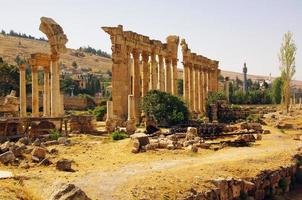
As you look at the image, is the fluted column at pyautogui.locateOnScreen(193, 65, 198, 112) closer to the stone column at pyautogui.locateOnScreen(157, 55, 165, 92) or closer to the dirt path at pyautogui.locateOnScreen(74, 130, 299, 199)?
the stone column at pyautogui.locateOnScreen(157, 55, 165, 92)

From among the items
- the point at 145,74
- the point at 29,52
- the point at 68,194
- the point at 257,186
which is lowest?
the point at 257,186

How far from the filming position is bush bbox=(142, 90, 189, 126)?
40.2 metres

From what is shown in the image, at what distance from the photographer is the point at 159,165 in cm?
1938

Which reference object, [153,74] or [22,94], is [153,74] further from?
[22,94]

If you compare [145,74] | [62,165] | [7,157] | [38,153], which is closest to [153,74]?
[145,74]

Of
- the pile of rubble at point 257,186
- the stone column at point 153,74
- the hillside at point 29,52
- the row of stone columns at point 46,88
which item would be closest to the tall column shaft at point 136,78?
the stone column at point 153,74

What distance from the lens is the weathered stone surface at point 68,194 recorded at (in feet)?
40.6

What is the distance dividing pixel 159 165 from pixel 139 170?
1.62m

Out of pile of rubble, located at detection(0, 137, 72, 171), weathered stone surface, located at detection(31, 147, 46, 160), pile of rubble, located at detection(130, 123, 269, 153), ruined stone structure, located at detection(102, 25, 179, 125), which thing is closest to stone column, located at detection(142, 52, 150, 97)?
ruined stone structure, located at detection(102, 25, 179, 125)

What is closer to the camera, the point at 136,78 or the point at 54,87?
the point at 54,87

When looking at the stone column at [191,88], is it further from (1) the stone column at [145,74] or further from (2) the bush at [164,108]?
(2) the bush at [164,108]

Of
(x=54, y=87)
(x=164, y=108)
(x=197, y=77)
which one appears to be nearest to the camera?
(x=54, y=87)

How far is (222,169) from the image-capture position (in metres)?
18.8

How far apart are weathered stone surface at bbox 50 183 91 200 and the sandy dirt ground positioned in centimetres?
80
